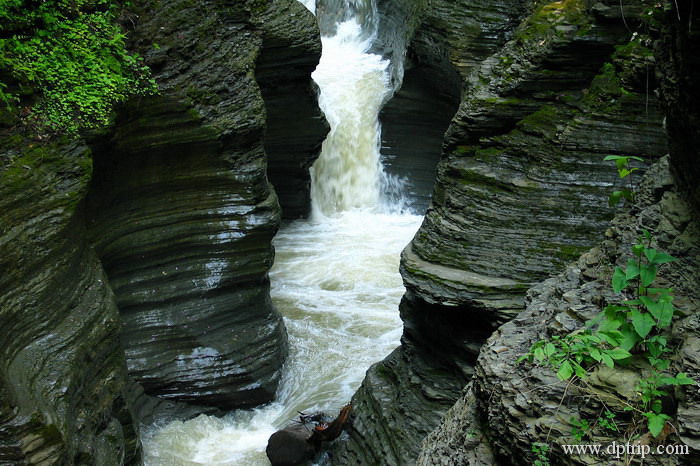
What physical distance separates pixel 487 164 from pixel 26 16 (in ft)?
15.0

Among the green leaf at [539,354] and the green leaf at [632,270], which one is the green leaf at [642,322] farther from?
the green leaf at [539,354]

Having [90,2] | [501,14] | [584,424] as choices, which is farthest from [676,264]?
[501,14]

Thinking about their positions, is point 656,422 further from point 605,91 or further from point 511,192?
point 605,91

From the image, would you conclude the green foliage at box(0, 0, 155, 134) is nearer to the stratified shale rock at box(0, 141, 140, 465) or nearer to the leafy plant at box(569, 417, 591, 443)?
the stratified shale rock at box(0, 141, 140, 465)

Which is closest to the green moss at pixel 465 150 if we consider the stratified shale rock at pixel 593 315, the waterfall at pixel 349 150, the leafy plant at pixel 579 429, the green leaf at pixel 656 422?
the stratified shale rock at pixel 593 315

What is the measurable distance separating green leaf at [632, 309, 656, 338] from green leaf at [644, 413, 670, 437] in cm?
33

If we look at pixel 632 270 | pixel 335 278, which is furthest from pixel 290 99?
pixel 632 270

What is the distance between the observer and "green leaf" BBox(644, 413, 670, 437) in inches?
88.0

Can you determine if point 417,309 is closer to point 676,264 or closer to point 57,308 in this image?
point 57,308

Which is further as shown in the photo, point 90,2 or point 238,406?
point 238,406

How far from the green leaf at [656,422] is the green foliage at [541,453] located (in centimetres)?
39

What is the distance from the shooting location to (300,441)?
253 inches

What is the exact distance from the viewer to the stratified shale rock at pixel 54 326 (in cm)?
441

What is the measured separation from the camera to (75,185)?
5605 millimetres
